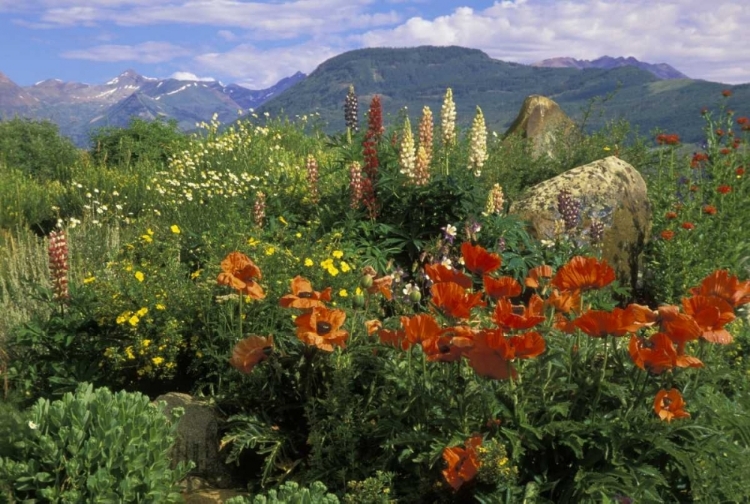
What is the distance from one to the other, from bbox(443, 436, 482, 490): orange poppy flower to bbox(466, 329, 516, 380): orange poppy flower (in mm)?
294

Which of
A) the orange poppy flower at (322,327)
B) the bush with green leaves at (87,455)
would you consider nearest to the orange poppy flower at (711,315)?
the orange poppy flower at (322,327)

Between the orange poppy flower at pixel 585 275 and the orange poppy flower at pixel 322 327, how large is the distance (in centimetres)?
96

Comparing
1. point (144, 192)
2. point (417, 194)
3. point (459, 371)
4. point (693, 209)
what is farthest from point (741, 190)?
point (144, 192)

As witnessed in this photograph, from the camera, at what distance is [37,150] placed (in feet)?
48.3

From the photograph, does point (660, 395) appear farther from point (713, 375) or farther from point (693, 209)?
point (693, 209)

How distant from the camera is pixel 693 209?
8.01m

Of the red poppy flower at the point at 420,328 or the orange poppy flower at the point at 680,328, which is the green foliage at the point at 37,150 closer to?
the red poppy flower at the point at 420,328

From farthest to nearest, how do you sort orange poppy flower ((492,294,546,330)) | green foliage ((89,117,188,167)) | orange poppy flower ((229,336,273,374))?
green foliage ((89,117,188,167)) < orange poppy flower ((229,336,273,374)) < orange poppy flower ((492,294,546,330))

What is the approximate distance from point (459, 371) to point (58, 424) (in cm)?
162

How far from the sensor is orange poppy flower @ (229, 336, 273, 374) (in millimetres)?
3480

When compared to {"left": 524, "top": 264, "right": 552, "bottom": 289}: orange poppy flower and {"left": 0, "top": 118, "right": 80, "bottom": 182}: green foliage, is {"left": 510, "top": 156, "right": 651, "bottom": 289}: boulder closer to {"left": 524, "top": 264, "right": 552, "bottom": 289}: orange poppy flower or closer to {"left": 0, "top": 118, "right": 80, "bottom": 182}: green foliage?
{"left": 524, "top": 264, "right": 552, "bottom": 289}: orange poppy flower

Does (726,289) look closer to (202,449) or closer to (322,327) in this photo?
(322,327)

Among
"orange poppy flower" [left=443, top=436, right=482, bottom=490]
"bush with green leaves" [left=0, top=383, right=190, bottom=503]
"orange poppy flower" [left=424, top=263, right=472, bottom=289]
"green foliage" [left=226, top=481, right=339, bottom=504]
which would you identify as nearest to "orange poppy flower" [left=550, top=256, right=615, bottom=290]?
"orange poppy flower" [left=424, top=263, right=472, bottom=289]

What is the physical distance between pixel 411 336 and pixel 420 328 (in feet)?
0.16
